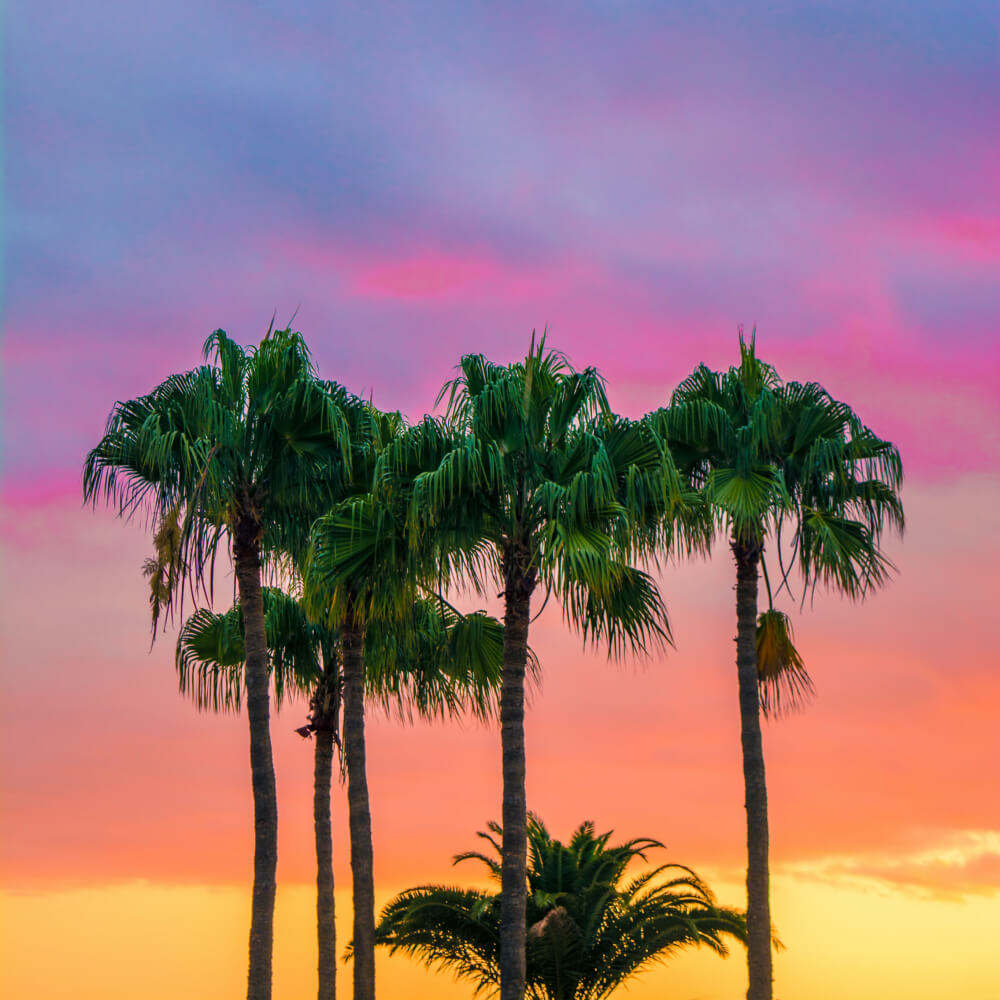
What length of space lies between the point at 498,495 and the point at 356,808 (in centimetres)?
885

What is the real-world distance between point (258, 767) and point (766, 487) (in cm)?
1056

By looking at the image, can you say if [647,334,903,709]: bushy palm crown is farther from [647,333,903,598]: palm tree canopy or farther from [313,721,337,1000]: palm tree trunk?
[313,721,337,1000]: palm tree trunk

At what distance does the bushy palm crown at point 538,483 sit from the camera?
23375 millimetres

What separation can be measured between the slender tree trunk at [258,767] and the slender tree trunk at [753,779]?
8516 millimetres

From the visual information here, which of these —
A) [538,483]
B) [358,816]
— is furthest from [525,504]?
[358,816]

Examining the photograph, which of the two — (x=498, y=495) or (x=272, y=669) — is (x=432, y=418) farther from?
(x=272, y=669)

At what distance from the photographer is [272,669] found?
1320 inches

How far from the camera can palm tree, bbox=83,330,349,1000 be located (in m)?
25.0

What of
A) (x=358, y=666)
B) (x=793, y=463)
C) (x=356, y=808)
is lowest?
(x=356, y=808)

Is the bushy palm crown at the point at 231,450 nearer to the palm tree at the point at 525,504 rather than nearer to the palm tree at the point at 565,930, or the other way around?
the palm tree at the point at 525,504

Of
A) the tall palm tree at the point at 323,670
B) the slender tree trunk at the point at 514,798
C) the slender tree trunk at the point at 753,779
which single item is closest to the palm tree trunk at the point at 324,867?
the tall palm tree at the point at 323,670

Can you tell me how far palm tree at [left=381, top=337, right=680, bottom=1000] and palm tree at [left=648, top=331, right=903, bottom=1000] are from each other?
227cm

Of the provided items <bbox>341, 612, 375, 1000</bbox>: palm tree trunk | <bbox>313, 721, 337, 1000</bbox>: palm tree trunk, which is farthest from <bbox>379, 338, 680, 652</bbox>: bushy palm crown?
<bbox>313, 721, 337, 1000</bbox>: palm tree trunk

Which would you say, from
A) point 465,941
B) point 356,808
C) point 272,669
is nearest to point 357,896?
point 356,808
